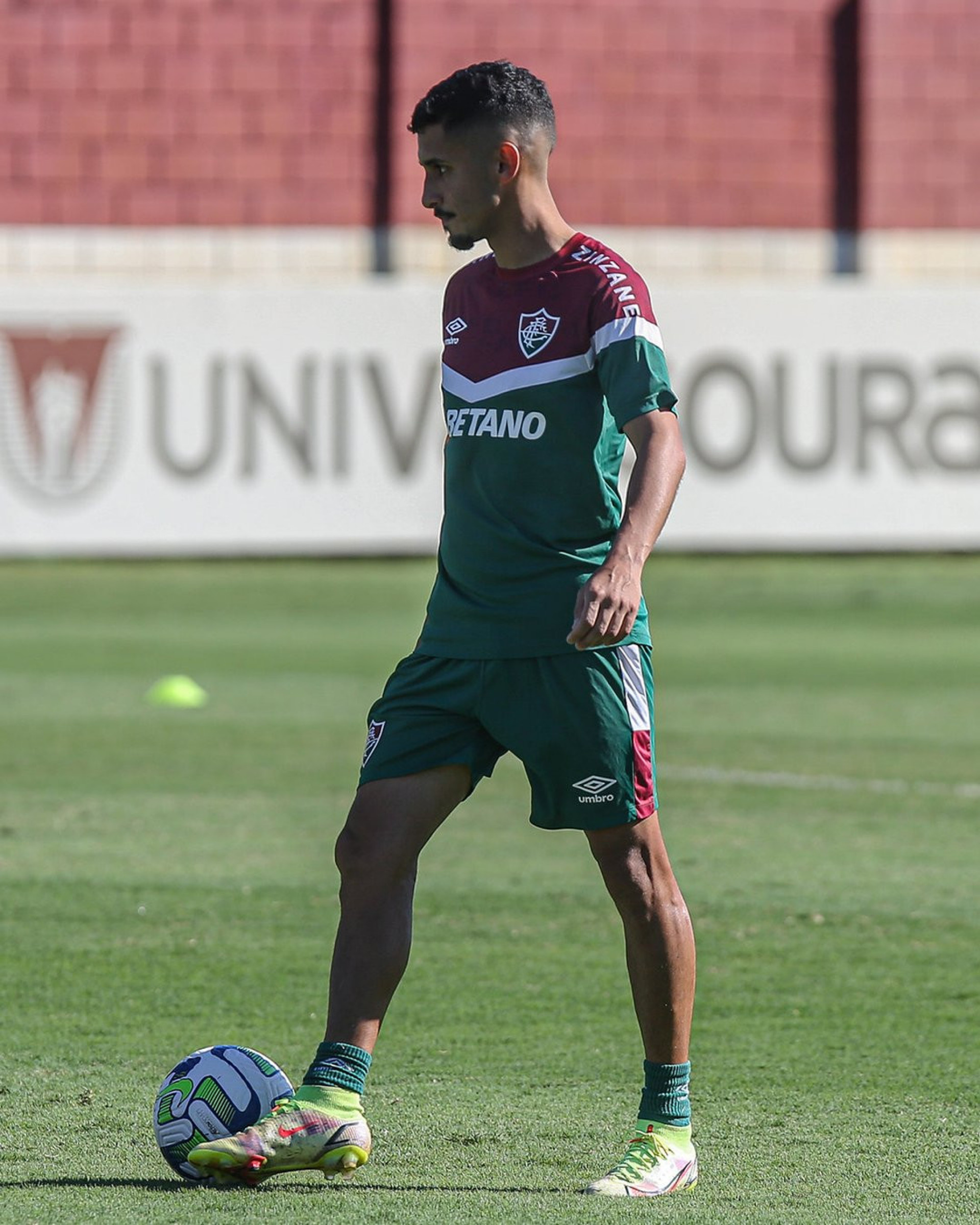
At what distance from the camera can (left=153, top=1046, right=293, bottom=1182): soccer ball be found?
4.14 m

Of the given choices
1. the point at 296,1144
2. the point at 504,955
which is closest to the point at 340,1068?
the point at 296,1144

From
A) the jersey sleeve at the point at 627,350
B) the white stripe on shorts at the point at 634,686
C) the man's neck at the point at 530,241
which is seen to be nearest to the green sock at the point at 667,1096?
the white stripe on shorts at the point at 634,686

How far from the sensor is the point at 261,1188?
4125 mm

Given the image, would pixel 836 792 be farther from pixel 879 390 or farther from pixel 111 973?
pixel 879 390

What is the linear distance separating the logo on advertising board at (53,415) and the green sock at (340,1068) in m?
17.1

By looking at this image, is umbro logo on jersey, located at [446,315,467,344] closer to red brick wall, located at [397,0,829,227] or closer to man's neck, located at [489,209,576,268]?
man's neck, located at [489,209,576,268]

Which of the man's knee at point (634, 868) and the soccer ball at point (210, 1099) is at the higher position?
the man's knee at point (634, 868)

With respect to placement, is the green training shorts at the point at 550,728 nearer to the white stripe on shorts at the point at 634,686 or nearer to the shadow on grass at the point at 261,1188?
the white stripe on shorts at the point at 634,686

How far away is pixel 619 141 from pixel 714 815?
18.7 meters

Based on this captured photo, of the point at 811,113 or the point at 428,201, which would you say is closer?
the point at 428,201

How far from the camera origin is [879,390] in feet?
71.9

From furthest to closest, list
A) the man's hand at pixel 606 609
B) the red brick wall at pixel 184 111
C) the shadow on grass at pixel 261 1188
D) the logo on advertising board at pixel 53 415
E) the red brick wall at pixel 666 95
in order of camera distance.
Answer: the red brick wall at pixel 666 95
the red brick wall at pixel 184 111
the logo on advertising board at pixel 53 415
the shadow on grass at pixel 261 1188
the man's hand at pixel 606 609

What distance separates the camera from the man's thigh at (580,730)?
417 centimetres

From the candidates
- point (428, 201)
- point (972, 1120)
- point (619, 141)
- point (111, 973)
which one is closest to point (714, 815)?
point (111, 973)
